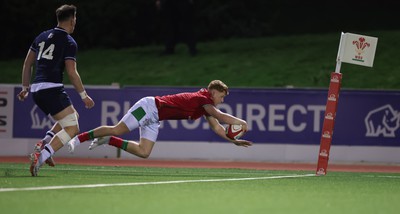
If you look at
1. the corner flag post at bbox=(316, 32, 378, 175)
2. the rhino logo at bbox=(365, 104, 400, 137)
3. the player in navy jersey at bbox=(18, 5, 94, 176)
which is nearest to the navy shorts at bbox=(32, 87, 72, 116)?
the player in navy jersey at bbox=(18, 5, 94, 176)

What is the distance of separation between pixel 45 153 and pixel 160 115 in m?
2.12

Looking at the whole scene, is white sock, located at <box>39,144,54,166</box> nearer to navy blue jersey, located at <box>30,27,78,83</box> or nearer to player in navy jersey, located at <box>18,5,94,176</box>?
player in navy jersey, located at <box>18,5,94,176</box>

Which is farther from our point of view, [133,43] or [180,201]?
[133,43]

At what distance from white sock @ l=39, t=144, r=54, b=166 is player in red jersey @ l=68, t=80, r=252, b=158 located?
1.13 metres

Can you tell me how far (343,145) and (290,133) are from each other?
1.13 metres

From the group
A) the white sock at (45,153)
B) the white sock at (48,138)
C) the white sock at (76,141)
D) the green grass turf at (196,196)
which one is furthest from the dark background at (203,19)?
the white sock at (45,153)

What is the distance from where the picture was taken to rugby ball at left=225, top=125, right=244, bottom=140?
13.1 m

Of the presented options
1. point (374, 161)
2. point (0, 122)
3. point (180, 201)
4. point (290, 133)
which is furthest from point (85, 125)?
point (180, 201)

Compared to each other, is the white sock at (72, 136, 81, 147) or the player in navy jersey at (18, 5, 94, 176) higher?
the player in navy jersey at (18, 5, 94, 176)

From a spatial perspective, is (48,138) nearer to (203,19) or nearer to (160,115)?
(160,115)

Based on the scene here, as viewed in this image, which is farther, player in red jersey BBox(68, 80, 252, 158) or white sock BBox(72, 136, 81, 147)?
player in red jersey BBox(68, 80, 252, 158)

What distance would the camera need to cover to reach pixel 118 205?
28.5 feet

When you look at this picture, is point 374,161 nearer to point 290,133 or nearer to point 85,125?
point 290,133

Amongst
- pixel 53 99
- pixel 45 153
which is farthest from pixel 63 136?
pixel 53 99
